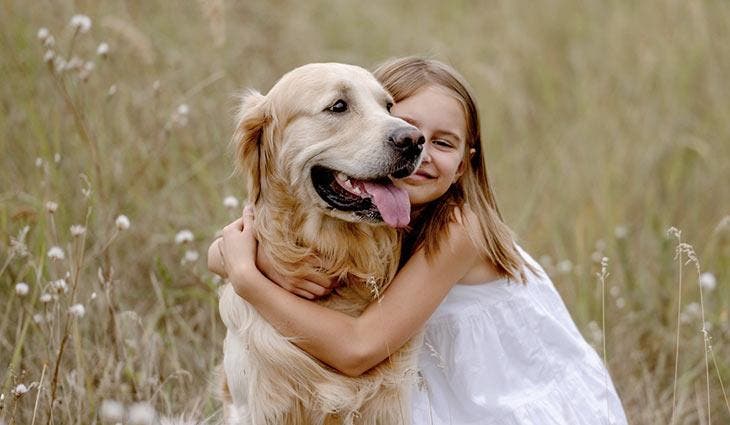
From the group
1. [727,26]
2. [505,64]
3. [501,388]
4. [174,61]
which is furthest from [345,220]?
[727,26]

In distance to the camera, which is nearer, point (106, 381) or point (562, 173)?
point (106, 381)

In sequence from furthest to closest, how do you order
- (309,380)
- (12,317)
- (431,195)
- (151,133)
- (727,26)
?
1. (727,26)
2. (151,133)
3. (12,317)
4. (431,195)
5. (309,380)

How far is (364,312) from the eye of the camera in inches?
103

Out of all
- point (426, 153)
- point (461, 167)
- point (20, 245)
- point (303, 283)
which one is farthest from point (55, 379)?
point (461, 167)

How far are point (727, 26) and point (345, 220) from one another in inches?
158

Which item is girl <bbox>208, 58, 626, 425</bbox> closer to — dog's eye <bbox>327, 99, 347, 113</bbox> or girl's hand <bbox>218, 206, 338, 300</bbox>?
girl's hand <bbox>218, 206, 338, 300</bbox>

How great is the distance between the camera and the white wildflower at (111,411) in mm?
2553

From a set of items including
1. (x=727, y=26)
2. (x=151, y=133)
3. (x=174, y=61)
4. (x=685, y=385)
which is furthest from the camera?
(x=727, y=26)

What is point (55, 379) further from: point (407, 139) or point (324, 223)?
point (407, 139)

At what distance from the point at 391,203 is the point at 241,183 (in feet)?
4.95

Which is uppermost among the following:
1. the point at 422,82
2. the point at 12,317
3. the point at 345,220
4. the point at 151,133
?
the point at 422,82

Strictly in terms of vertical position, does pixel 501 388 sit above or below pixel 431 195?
below

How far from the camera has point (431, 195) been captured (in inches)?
109

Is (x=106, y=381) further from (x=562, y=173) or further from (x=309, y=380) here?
(x=562, y=173)
